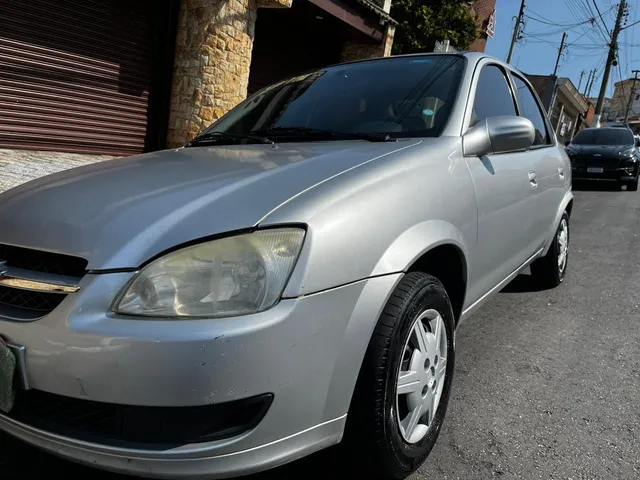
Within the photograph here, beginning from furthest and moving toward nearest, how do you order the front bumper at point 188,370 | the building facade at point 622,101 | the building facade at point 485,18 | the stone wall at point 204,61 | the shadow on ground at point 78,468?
the building facade at point 622,101, the building facade at point 485,18, the stone wall at point 204,61, the shadow on ground at point 78,468, the front bumper at point 188,370

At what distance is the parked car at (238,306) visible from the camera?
140 centimetres

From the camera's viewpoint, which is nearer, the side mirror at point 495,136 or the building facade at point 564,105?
the side mirror at point 495,136

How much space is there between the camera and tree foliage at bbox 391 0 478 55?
14516mm

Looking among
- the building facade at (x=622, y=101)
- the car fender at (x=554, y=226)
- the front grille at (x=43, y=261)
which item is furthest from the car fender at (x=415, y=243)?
the building facade at (x=622, y=101)

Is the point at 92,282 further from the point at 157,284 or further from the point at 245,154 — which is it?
the point at 245,154

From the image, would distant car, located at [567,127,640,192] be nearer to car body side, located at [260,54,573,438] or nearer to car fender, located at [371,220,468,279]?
car body side, located at [260,54,573,438]

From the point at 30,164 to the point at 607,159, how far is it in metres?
11.4

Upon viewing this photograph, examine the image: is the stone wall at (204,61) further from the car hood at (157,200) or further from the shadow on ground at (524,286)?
the car hood at (157,200)

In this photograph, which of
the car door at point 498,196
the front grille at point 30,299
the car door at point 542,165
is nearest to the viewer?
the front grille at point 30,299

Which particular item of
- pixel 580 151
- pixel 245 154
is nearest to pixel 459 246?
pixel 245 154

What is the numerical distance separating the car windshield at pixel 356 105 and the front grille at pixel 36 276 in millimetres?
1204

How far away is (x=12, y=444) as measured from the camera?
2027 millimetres

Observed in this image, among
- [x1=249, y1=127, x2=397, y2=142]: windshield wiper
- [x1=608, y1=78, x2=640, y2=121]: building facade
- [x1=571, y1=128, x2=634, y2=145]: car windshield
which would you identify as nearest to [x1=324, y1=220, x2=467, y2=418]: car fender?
[x1=249, y1=127, x2=397, y2=142]: windshield wiper

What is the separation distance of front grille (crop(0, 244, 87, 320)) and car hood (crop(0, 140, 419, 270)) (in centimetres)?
3
